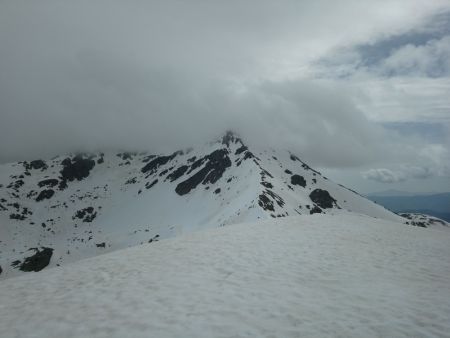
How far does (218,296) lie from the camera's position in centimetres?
1074

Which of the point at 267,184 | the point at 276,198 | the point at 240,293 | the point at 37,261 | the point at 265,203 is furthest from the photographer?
the point at 267,184

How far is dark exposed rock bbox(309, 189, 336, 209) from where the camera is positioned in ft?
597

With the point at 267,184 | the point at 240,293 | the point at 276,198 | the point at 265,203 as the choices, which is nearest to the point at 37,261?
the point at 265,203

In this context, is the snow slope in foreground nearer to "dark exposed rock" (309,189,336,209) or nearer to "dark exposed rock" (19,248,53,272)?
"dark exposed rock" (19,248,53,272)

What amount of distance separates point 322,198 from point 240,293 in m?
184

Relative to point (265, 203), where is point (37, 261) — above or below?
below

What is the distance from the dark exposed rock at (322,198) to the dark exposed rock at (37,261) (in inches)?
5042

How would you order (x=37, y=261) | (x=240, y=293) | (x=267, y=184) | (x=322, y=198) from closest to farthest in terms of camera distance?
(x=240, y=293), (x=37, y=261), (x=267, y=184), (x=322, y=198)

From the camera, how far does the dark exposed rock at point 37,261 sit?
315ft

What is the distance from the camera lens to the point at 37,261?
101438 millimetres

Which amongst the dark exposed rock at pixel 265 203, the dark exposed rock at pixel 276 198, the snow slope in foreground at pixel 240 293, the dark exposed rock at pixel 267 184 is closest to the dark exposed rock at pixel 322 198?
the dark exposed rock at pixel 267 184

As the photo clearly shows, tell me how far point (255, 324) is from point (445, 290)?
301 inches

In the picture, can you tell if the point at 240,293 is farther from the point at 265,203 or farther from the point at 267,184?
the point at 267,184

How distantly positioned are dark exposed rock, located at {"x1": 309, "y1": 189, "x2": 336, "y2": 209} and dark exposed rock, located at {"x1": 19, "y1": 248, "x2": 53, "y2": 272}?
420 feet
